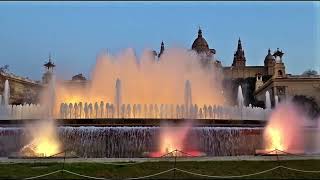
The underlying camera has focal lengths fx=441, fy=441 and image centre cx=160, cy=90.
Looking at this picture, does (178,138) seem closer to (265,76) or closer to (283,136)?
(283,136)

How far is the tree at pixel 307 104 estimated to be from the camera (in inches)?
3042

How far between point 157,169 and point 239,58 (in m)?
134

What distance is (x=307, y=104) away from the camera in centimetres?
8119

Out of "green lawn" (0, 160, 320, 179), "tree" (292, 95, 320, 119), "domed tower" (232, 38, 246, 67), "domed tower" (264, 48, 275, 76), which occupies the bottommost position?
"green lawn" (0, 160, 320, 179)

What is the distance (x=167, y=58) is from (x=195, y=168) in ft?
64.9

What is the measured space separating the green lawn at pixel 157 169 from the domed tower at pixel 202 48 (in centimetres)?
9831

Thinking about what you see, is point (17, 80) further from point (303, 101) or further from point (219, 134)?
point (219, 134)

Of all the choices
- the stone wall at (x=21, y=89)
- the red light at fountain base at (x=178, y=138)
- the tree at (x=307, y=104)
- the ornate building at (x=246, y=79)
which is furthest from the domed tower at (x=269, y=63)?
the red light at fountain base at (x=178, y=138)

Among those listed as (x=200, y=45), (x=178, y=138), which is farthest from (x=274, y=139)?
(x=200, y=45)

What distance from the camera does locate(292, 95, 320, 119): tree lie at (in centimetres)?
7726

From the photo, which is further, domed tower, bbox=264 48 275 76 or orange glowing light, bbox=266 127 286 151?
domed tower, bbox=264 48 275 76

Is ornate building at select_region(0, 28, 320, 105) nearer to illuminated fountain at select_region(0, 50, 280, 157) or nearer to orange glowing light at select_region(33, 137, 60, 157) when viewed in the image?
illuminated fountain at select_region(0, 50, 280, 157)

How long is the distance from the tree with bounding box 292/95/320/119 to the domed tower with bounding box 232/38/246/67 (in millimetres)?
55357

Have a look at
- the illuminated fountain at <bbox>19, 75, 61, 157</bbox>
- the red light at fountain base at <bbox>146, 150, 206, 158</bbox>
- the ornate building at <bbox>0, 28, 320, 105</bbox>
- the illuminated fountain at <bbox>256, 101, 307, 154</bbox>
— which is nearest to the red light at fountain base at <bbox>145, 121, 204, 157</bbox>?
the red light at fountain base at <bbox>146, 150, 206, 158</bbox>
